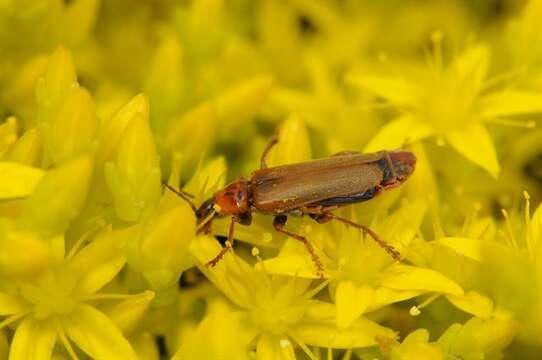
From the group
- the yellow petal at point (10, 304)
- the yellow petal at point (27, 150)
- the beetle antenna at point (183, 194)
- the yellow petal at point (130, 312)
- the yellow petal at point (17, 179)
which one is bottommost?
the yellow petal at point (130, 312)

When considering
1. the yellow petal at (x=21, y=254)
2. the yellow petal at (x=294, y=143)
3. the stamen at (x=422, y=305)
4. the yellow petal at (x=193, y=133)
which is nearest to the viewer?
the yellow petal at (x=21, y=254)

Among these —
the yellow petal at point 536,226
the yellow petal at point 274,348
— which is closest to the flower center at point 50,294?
the yellow petal at point 274,348

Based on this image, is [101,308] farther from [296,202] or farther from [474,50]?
[474,50]

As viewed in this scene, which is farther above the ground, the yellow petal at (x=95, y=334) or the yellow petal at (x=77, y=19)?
the yellow petal at (x=77, y=19)

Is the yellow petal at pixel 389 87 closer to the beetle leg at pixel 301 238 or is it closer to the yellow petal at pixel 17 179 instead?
the beetle leg at pixel 301 238

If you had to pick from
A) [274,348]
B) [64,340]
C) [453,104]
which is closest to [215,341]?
[274,348]

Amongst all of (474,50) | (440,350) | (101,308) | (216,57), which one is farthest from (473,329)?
(216,57)
